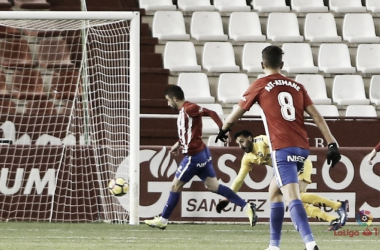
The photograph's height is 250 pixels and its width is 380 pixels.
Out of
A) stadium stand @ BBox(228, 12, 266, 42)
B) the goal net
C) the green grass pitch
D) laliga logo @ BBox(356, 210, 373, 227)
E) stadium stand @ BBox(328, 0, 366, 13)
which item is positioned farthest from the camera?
stadium stand @ BBox(328, 0, 366, 13)

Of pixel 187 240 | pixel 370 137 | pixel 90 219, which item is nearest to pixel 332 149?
pixel 187 240

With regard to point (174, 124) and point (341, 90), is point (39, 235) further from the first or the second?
point (341, 90)

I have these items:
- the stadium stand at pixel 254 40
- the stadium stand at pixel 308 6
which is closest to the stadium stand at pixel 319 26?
the stadium stand at pixel 254 40

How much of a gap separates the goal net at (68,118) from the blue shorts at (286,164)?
4.79 m

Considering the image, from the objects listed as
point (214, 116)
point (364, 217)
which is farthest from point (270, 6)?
point (214, 116)

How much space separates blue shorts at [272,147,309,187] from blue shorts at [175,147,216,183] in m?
4.46

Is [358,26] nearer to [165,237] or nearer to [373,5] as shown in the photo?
[373,5]

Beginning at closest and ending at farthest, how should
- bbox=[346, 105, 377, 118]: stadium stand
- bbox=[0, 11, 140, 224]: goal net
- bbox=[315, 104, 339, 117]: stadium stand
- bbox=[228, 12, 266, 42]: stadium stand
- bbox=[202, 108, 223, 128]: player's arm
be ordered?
bbox=[202, 108, 223, 128]: player's arm < bbox=[0, 11, 140, 224]: goal net < bbox=[315, 104, 339, 117]: stadium stand < bbox=[346, 105, 377, 118]: stadium stand < bbox=[228, 12, 266, 42]: stadium stand

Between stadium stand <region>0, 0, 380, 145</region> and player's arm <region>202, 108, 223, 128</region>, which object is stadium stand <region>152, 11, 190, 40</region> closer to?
stadium stand <region>0, 0, 380, 145</region>

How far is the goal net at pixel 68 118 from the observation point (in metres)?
12.6

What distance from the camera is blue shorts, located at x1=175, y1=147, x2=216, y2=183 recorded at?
11.8m

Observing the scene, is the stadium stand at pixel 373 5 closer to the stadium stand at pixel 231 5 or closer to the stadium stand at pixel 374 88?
the stadium stand at pixel 374 88

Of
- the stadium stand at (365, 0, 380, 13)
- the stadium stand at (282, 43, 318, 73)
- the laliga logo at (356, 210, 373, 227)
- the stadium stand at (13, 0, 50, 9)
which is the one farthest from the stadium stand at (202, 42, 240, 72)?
the laliga logo at (356, 210, 373, 227)

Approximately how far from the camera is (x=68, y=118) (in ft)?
44.4
